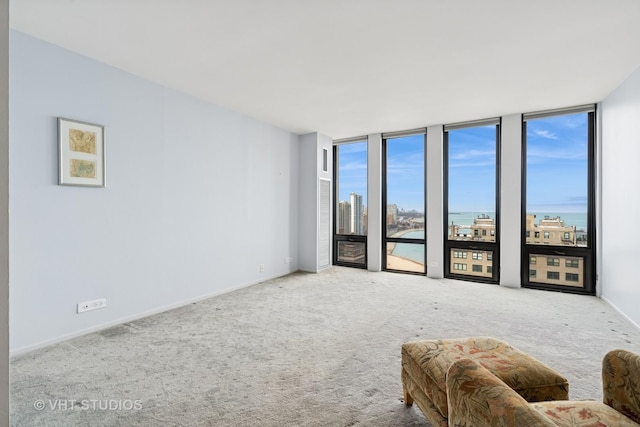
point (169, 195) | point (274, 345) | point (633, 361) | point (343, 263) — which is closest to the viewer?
point (633, 361)

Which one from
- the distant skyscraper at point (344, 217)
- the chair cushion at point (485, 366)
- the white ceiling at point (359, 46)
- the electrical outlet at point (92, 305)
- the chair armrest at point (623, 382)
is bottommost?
the electrical outlet at point (92, 305)

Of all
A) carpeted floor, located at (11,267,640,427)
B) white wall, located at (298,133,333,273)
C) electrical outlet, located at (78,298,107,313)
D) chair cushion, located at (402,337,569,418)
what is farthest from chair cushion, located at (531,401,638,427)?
white wall, located at (298,133,333,273)

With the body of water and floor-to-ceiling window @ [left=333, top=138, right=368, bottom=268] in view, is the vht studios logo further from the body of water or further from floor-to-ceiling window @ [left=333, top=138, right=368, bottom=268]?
the body of water

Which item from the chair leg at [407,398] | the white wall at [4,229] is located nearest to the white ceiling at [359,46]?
the white wall at [4,229]

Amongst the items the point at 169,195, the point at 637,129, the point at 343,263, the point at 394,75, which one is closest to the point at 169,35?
the point at 169,195

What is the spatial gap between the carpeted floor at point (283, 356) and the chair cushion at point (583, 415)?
0.78 metres

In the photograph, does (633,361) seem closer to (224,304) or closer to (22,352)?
(224,304)

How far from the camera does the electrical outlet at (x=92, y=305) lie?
9.85ft

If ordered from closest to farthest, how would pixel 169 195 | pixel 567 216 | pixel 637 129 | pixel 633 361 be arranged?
pixel 633 361, pixel 637 129, pixel 169 195, pixel 567 216

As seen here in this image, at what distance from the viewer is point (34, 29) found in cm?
258

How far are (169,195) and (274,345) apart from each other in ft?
7.21

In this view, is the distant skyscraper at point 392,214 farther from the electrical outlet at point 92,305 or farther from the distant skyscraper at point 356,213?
the electrical outlet at point 92,305

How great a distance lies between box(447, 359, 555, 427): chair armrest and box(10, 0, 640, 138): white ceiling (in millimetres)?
2322

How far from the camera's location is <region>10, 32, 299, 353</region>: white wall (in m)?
2.67
